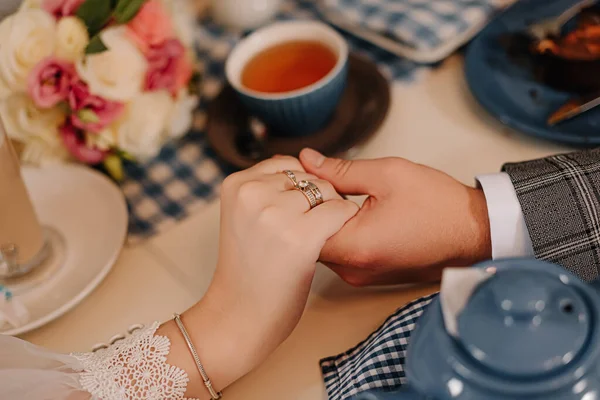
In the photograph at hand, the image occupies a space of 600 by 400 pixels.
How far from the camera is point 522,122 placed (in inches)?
30.7

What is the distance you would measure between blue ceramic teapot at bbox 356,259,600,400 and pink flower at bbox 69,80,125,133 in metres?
0.56

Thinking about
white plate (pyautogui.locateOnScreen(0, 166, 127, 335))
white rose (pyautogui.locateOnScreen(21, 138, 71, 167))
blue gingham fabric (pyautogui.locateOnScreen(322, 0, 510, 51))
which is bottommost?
white plate (pyautogui.locateOnScreen(0, 166, 127, 335))

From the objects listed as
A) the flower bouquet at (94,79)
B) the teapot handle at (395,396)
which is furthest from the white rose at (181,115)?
the teapot handle at (395,396)

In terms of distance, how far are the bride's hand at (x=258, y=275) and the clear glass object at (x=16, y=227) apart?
0.83ft

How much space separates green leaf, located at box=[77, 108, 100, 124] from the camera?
0.77 metres

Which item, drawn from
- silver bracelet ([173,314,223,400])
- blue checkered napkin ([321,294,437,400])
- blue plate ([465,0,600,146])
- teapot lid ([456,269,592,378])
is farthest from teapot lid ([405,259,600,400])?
blue plate ([465,0,600,146])

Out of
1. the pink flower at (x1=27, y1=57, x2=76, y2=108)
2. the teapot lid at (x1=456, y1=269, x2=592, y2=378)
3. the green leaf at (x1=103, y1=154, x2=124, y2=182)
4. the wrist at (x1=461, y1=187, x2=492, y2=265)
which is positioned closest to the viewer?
the teapot lid at (x1=456, y1=269, x2=592, y2=378)

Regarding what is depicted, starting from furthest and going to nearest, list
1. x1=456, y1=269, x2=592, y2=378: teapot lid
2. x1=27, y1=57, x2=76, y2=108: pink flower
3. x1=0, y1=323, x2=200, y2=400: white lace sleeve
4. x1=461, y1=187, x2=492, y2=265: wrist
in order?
x1=27, y1=57, x2=76, y2=108: pink flower
x1=461, y1=187, x2=492, y2=265: wrist
x1=0, y1=323, x2=200, y2=400: white lace sleeve
x1=456, y1=269, x2=592, y2=378: teapot lid

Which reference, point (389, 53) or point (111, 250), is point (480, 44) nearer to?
point (389, 53)

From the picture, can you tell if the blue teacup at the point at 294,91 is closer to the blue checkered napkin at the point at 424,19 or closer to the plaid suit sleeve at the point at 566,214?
the blue checkered napkin at the point at 424,19

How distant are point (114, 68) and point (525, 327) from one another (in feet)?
1.94

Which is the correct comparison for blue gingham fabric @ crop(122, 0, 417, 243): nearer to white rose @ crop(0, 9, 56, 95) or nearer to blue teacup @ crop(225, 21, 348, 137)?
blue teacup @ crop(225, 21, 348, 137)

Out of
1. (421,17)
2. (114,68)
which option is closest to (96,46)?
(114,68)

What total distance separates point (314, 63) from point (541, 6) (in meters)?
0.35
